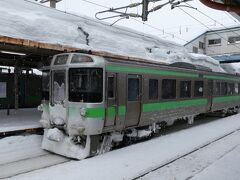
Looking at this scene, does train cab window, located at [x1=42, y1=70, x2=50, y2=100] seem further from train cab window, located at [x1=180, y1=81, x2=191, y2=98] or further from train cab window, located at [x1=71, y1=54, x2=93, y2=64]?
train cab window, located at [x1=180, y1=81, x2=191, y2=98]

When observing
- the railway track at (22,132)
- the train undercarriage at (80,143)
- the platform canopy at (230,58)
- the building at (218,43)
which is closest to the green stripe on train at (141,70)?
the train undercarriage at (80,143)

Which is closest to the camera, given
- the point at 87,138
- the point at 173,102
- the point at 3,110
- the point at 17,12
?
the point at 87,138

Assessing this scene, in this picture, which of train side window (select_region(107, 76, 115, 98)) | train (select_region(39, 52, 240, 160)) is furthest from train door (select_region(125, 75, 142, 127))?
train side window (select_region(107, 76, 115, 98))

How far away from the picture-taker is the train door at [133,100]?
955 centimetres

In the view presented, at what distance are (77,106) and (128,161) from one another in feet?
6.40

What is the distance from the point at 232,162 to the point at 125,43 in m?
11.3

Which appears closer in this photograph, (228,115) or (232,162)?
(232,162)

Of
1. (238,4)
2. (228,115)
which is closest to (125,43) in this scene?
(228,115)

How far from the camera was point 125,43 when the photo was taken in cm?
1802

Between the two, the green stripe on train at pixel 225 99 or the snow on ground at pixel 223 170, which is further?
the green stripe on train at pixel 225 99

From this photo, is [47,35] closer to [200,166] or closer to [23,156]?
[23,156]

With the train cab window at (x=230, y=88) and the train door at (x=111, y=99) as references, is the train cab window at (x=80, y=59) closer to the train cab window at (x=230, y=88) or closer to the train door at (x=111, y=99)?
the train door at (x=111, y=99)

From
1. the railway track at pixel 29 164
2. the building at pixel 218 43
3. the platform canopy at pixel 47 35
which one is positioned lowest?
the railway track at pixel 29 164

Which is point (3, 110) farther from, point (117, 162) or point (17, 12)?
point (117, 162)
